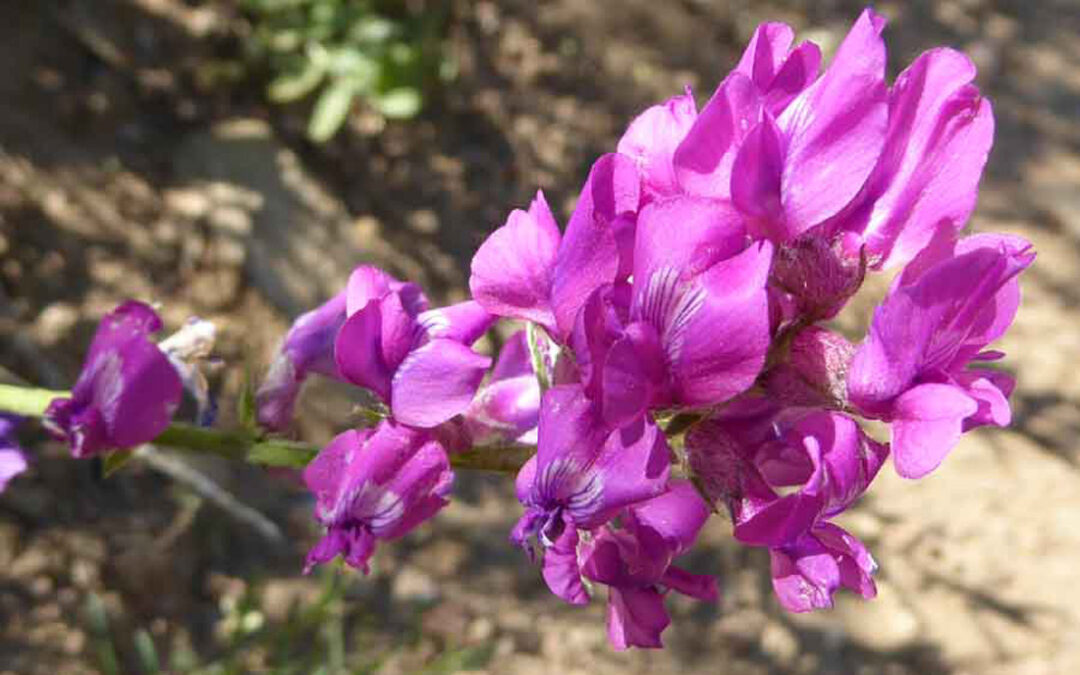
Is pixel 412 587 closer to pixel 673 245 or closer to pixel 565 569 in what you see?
pixel 565 569

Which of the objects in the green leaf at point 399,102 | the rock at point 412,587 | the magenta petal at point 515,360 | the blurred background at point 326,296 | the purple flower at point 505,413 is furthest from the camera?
the green leaf at point 399,102

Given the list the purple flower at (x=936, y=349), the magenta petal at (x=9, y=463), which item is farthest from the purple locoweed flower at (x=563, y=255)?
the magenta petal at (x=9, y=463)

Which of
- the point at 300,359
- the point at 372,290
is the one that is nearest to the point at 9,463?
the point at 300,359

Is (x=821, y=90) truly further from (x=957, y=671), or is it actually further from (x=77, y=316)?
(x=957, y=671)

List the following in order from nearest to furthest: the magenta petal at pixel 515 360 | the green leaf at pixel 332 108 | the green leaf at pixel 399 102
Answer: the magenta petal at pixel 515 360
the green leaf at pixel 332 108
the green leaf at pixel 399 102

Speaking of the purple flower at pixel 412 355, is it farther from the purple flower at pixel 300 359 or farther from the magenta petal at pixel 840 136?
the magenta petal at pixel 840 136
